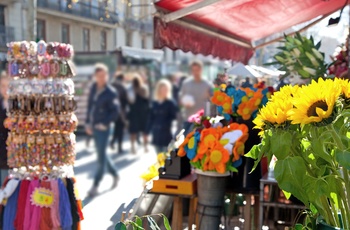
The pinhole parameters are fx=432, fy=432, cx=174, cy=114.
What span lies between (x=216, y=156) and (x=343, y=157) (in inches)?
50.6

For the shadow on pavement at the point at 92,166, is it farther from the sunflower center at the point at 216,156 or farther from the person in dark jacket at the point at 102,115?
the sunflower center at the point at 216,156

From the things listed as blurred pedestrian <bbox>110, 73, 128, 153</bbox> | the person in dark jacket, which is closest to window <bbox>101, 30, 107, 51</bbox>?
blurred pedestrian <bbox>110, 73, 128, 153</bbox>

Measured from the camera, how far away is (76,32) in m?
9.74

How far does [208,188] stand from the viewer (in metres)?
2.62

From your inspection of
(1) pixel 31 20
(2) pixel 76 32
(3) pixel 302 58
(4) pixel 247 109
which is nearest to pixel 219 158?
(4) pixel 247 109

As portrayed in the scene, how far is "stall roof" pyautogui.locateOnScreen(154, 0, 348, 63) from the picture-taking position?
278 centimetres

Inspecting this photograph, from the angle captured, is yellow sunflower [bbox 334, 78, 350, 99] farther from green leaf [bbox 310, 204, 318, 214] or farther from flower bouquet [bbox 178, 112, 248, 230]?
flower bouquet [bbox 178, 112, 248, 230]

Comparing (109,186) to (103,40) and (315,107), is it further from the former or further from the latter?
(315,107)

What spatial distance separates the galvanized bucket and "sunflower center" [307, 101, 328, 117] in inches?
53.9

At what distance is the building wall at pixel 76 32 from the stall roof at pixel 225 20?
4177 millimetres

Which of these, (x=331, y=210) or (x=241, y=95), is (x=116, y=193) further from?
(x=331, y=210)

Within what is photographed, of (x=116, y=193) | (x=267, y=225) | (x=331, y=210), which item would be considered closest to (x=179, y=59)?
(x=116, y=193)

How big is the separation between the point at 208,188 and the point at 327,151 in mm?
1338

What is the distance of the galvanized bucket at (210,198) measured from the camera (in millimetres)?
2604
